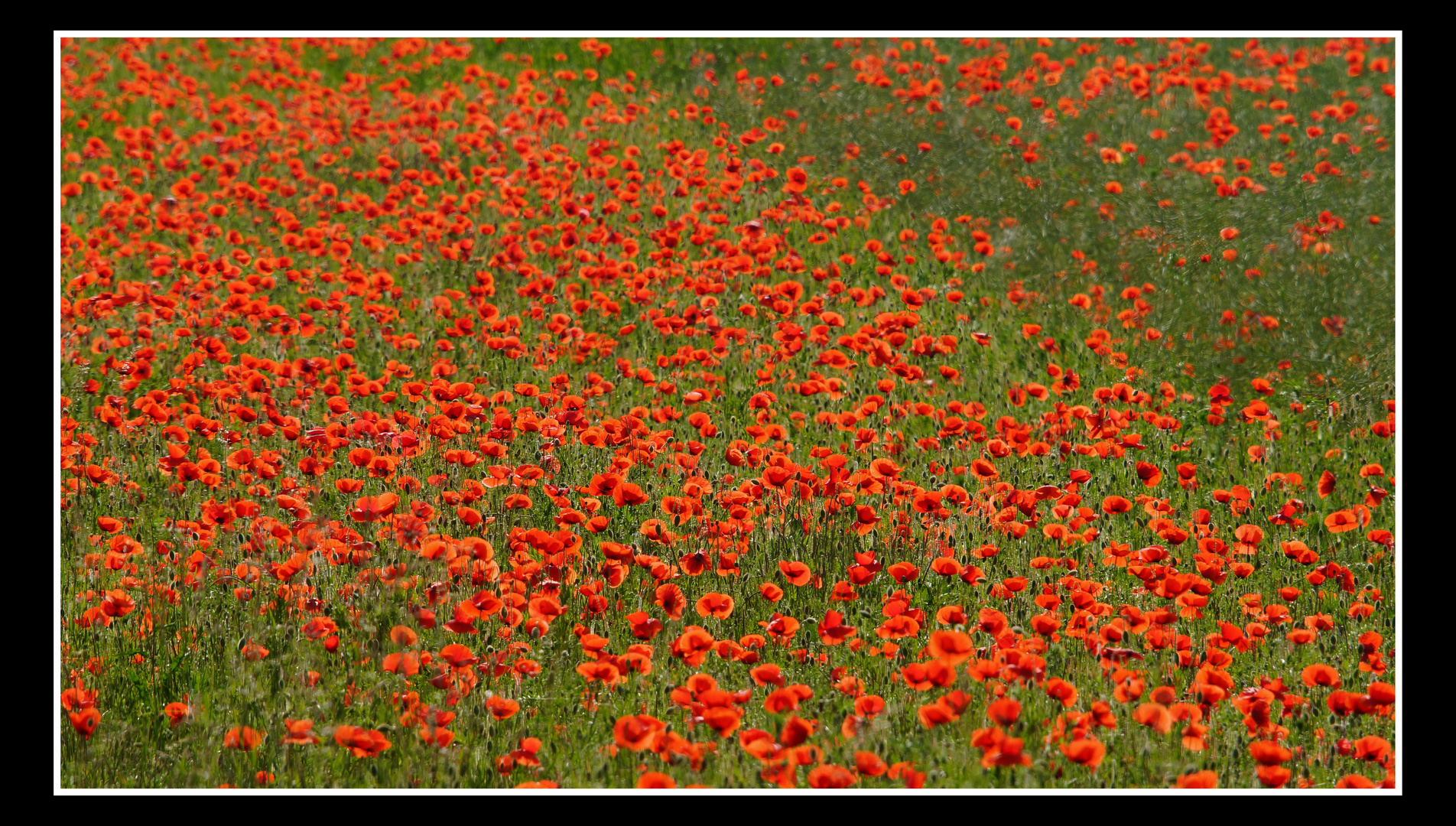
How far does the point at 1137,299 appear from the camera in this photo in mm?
6500

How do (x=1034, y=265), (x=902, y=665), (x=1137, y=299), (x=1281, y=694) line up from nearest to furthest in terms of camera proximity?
(x=1281, y=694) → (x=902, y=665) → (x=1137, y=299) → (x=1034, y=265)

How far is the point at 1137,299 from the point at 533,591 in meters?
4.05

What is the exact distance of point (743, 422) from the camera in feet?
17.6

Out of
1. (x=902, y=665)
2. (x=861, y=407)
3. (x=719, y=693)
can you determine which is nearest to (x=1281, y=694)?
(x=902, y=665)

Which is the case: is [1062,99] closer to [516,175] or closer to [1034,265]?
[1034,265]

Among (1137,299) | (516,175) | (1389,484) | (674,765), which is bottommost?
(674,765)

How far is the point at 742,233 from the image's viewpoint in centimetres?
705

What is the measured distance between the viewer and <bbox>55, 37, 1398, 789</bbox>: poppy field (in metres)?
3.32

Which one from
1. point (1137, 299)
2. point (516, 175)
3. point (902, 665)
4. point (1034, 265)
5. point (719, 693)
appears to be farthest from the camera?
point (516, 175)

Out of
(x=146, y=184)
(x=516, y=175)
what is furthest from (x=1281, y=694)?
(x=146, y=184)

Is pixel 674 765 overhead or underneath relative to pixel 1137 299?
underneath

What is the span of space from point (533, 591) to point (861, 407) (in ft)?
5.58

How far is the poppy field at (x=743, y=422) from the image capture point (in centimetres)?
332

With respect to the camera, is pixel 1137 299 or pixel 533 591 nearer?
pixel 533 591
